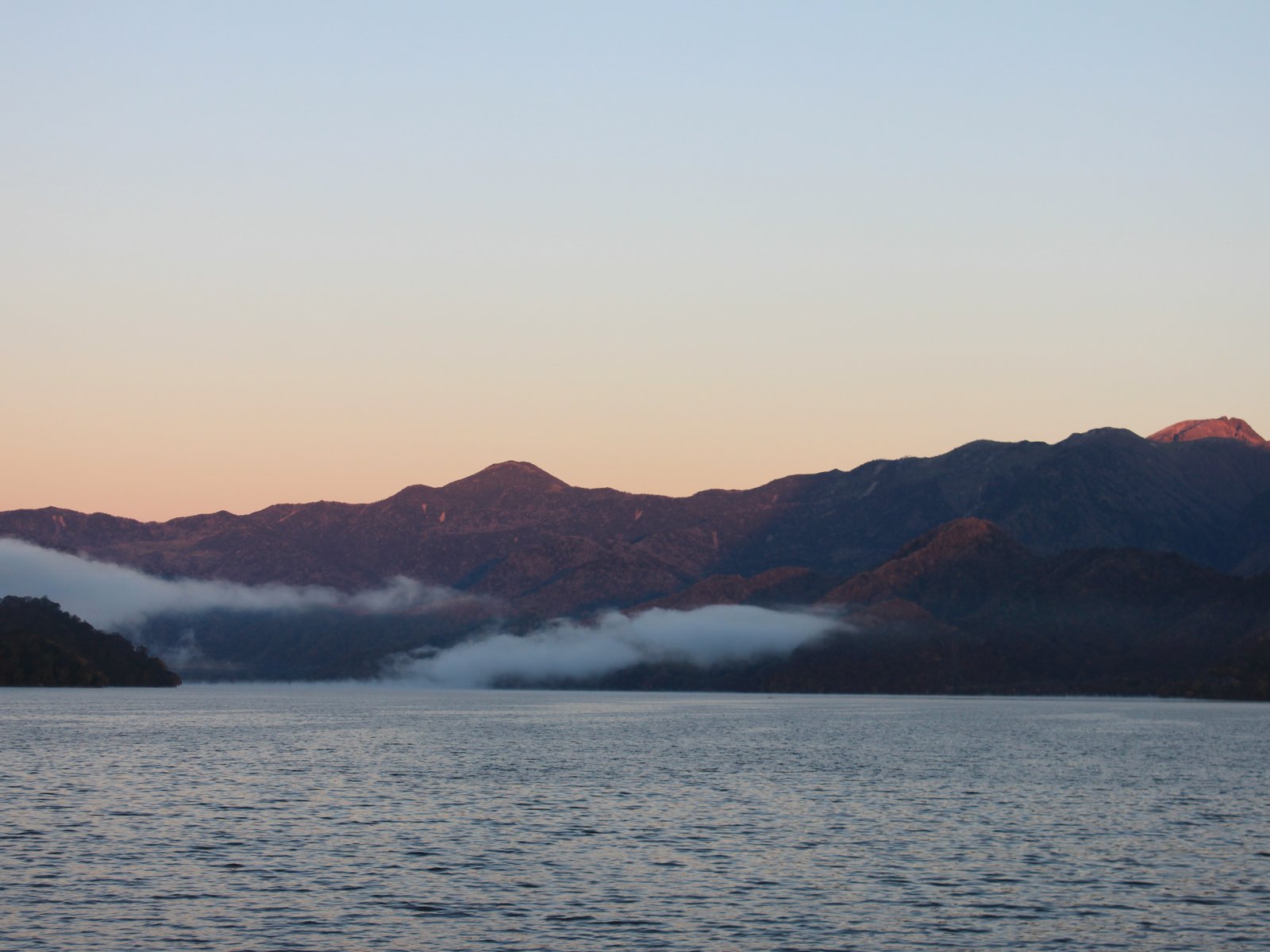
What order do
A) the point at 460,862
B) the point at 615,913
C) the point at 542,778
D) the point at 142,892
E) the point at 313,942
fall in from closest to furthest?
1. the point at 313,942
2. the point at 615,913
3. the point at 142,892
4. the point at 460,862
5. the point at 542,778

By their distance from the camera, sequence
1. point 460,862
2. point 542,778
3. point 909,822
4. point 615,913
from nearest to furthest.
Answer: point 615,913 → point 460,862 → point 909,822 → point 542,778

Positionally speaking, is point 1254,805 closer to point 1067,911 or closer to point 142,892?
point 1067,911

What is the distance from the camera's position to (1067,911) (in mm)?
74438

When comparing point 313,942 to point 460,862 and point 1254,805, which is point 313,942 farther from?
point 1254,805

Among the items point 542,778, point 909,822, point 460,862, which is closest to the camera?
point 460,862

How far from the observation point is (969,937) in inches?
2667

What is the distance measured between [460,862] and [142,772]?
264ft

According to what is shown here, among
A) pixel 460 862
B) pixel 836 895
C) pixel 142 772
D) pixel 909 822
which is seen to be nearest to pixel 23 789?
pixel 142 772

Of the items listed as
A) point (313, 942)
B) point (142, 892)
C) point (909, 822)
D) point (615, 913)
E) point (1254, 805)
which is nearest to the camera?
point (313, 942)

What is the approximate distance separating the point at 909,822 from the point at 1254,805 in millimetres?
35870

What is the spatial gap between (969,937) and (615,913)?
16.6m

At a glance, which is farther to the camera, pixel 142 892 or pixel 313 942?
pixel 142 892

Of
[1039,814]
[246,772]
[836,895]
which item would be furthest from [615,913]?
[246,772]

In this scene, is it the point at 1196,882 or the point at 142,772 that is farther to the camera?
the point at 142,772
